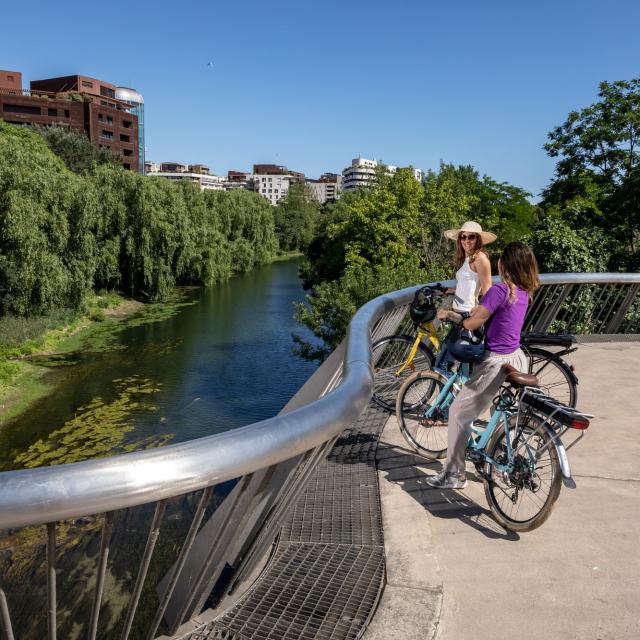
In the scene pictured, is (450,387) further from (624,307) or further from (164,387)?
(164,387)

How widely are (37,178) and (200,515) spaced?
27374 mm

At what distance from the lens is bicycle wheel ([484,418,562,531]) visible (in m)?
3.20

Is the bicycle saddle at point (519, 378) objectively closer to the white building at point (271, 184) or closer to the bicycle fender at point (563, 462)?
the bicycle fender at point (563, 462)

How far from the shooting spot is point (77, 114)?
76.4 m

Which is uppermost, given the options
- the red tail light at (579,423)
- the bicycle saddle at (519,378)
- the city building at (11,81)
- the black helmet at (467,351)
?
the city building at (11,81)

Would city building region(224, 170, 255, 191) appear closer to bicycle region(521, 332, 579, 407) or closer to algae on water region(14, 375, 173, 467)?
algae on water region(14, 375, 173, 467)

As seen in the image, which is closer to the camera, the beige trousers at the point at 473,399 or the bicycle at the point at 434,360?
the beige trousers at the point at 473,399

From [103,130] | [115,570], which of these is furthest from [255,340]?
[103,130]

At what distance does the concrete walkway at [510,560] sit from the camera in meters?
2.59

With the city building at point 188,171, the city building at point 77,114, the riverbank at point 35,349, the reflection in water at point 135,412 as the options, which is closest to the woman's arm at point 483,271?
the reflection in water at point 135,412

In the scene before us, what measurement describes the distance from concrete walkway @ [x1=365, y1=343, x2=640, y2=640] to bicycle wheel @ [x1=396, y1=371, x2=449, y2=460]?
125mm

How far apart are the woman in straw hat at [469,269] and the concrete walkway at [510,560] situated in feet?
3.62

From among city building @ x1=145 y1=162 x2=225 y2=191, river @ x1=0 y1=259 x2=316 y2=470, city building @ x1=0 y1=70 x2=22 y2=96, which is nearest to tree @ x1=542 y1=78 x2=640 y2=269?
river @ x1=0 y1=259 x2=316 y2=470

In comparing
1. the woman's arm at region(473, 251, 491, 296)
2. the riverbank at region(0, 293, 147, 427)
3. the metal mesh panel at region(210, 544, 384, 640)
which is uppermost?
the woman's arm at region(473, 251, 491, 296)
